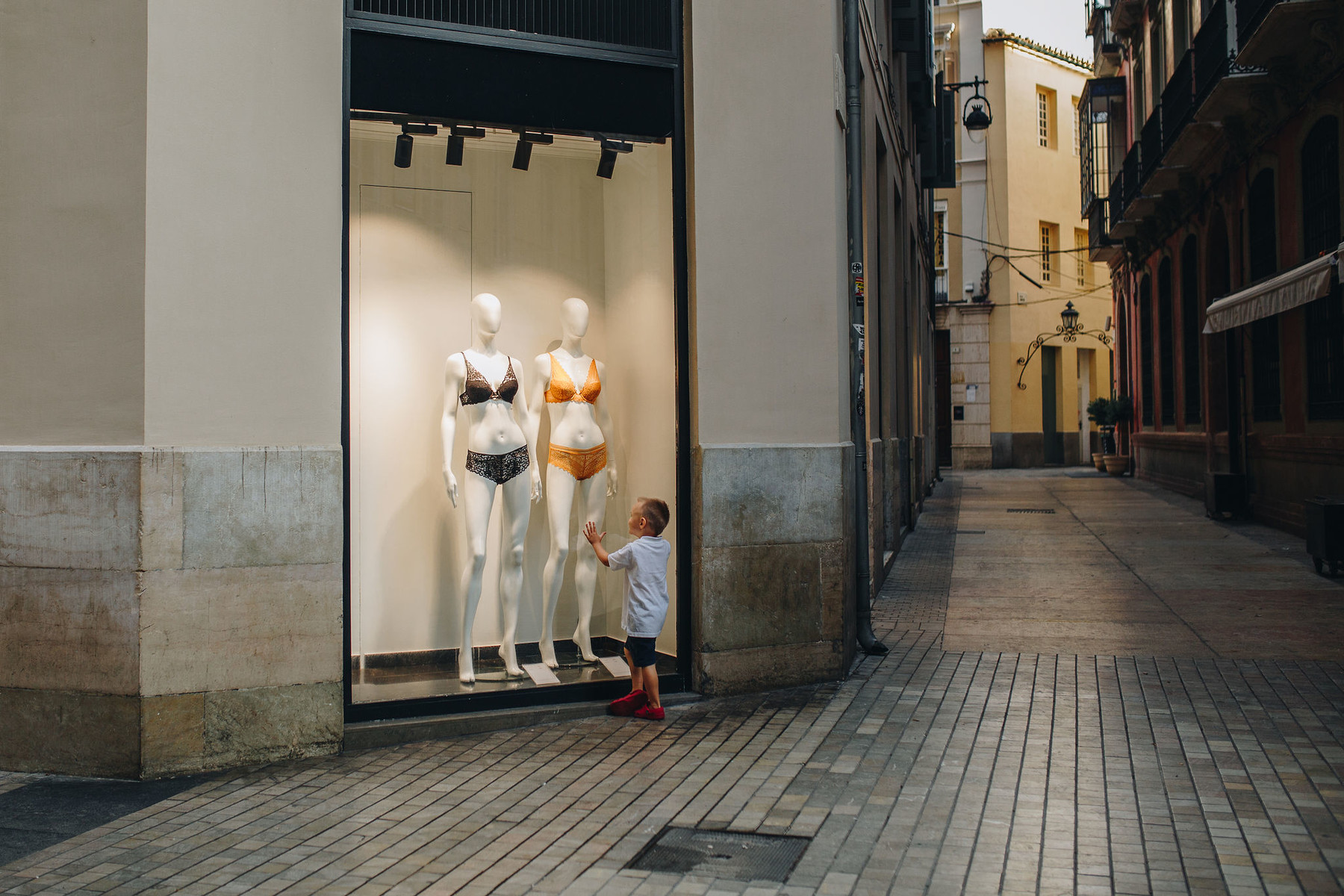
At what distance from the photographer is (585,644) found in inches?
277

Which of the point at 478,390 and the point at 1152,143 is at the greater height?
the point at 1152,143

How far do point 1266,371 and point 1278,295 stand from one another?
410 cm

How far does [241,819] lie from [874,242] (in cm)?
943

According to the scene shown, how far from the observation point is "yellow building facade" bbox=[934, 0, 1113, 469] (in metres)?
38.6

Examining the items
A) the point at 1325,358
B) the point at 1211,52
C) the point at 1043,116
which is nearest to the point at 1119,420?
the point at 1043,116

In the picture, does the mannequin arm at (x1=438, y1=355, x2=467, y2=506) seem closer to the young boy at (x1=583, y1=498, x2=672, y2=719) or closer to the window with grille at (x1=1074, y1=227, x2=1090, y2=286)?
the young boy at (x1=583, y1=498, x2=672, y2=719)

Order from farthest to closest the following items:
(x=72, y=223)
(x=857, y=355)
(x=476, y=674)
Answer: (x=857, y=355)
(x=476, y=674)
(x=72, y=223)

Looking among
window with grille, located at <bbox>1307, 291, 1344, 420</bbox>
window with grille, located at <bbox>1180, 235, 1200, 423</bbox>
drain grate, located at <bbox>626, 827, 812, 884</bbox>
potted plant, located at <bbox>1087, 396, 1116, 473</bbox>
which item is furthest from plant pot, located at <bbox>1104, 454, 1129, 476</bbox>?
drain grate, located at <bbox>626, 827, 812, 884</bbox>

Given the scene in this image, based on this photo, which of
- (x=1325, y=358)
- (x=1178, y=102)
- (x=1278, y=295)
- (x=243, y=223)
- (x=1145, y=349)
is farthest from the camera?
(x=1145, y=349)

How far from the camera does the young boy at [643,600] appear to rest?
247 inches

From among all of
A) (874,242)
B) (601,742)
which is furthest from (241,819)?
(874,242)

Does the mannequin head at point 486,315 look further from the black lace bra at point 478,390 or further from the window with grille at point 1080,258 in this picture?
the window with grille at point 1080,258

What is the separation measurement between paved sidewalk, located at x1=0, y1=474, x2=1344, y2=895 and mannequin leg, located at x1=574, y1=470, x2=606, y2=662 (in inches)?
35.5

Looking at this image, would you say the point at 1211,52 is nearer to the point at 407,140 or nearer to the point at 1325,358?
the point at 1325,358
